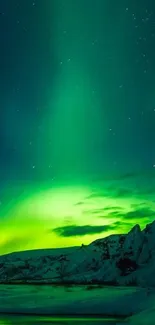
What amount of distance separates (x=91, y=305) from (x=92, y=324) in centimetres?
3879

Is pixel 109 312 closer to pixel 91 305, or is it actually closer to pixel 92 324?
pixel 91 305

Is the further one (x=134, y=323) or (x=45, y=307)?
(x=45, y=307)

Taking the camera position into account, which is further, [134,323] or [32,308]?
[32,308]

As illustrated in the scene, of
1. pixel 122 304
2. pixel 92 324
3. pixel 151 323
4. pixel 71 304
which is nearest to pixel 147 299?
pixel 122 304

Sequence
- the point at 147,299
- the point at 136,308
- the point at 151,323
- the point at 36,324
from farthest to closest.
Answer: the point at 147,299 → the point at 136,308 → the point at 36,324 → the point at 151,323

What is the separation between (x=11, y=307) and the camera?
84.1 meters

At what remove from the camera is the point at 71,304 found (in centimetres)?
8681

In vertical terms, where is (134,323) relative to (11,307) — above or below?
below

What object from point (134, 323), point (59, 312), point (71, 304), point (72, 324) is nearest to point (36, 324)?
point (72, 324)

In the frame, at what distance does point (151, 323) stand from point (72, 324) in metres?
11.3

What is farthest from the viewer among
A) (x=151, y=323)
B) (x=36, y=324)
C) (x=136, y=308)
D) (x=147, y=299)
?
(x=147, y=299)

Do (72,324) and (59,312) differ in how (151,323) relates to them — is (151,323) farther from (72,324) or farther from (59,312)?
(59,312)

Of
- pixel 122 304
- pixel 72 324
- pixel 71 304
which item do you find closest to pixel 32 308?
pixel 71 304

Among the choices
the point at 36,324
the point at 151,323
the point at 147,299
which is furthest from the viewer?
the point at 147,299
